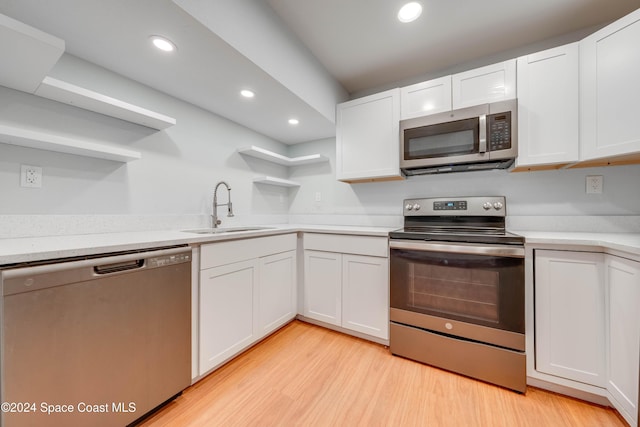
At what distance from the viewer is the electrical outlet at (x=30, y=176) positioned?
1223 mm

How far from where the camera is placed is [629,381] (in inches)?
43.3

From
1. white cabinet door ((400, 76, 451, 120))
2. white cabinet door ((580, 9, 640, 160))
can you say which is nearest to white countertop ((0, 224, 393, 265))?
white cabinet door ((400, 76, 451, 120))

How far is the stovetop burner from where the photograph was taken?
1.75m

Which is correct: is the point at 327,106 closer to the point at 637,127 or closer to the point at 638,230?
the point at 637,127

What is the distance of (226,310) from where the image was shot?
1543mm

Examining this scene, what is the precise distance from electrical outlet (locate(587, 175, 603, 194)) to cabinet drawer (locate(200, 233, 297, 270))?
2.31 meters

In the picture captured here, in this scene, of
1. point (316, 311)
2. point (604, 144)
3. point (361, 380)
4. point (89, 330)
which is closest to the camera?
point (89, 330)

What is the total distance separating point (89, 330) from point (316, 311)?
1.57 meters

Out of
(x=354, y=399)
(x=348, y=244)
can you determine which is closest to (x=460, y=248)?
(x=348, y=244)

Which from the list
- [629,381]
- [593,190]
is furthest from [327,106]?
[629,381]

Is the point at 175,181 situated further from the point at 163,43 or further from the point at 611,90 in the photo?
the point at 611,90

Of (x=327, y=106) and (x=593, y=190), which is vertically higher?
(x=327, y=106)

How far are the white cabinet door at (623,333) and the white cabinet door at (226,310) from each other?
2.07 m

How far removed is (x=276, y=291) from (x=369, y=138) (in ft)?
5.36
